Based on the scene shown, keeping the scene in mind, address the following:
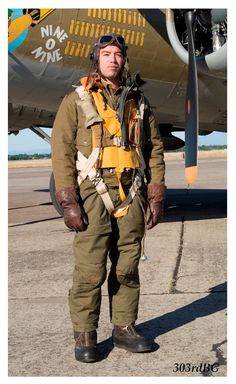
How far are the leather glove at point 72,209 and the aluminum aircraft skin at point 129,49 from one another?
3.85 meters

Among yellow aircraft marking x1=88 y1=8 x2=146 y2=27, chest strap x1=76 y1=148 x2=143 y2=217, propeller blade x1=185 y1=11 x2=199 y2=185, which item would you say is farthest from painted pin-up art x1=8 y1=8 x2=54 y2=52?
chest strap x1=76 y1=148 x2=143 y2=217

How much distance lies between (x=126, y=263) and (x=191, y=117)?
250 centimetres

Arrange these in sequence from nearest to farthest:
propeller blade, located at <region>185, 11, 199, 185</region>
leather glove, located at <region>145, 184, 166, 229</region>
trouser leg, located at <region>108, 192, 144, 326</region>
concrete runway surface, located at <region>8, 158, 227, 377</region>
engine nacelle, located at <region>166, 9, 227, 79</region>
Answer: concrete runway surface, located at <region>8, 158, 227, 377</region>, trouser leg, located at <region>108, 192, 144, 326</region>, leather glove, located at <region>145, 184, 166, 229</region>, propeller blade, located at <region>185, 11, 199, 185</region>, engine nacelle, located at <region>166, 9, 227, 79</region>

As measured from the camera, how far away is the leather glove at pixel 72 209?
384cm

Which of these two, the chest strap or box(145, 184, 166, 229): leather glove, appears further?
box(145, 184, 166, 229): leather glove

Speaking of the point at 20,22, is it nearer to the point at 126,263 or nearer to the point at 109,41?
the point at 109,41

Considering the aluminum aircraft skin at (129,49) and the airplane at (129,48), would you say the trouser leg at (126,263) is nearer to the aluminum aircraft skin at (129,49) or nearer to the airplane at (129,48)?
the airplane at (129,48)

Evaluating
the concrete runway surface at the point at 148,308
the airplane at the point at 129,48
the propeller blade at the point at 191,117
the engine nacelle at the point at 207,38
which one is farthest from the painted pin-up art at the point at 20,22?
the concrete runway surface at the point at 148,308

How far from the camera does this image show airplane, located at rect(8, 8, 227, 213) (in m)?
7.57

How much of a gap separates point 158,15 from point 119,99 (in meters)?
4.84

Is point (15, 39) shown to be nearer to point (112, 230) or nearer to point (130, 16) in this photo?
point (130, 16)

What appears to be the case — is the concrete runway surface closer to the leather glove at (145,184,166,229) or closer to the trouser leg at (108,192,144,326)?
the trouser leg at (108,192,144,326)
